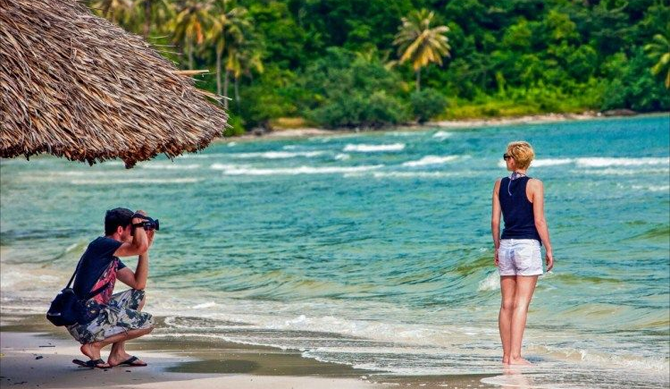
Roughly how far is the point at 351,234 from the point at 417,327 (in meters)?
9.43

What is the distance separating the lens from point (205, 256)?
18000 millimetres

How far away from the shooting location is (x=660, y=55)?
82.1 meters

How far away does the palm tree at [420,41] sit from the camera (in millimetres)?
82688

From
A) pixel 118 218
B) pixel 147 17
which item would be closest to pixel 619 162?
pixel 147 17

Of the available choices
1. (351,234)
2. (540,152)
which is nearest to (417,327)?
(351,234)

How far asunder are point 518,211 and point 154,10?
2456 inches

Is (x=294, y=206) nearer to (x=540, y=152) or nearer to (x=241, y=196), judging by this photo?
(x=241, y=196)

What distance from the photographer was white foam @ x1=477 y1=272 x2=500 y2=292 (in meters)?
13.6

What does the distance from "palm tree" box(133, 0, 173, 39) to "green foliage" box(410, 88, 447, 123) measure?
17.7 meters

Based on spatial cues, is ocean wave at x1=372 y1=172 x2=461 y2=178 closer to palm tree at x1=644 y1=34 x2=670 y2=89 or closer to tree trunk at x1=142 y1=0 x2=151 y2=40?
tree trunk at x1=142 y1=0 x2=151 y2=40

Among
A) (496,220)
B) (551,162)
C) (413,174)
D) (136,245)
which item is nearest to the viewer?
(136,245)

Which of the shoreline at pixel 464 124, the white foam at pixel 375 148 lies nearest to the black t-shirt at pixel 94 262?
the white foam at pixel 375 148

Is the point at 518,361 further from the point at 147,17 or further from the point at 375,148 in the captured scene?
the point at 147,17

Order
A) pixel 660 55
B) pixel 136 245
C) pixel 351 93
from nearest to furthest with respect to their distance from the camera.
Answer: pixel 136 245 → pixel 351 93 → pixel 660 55
